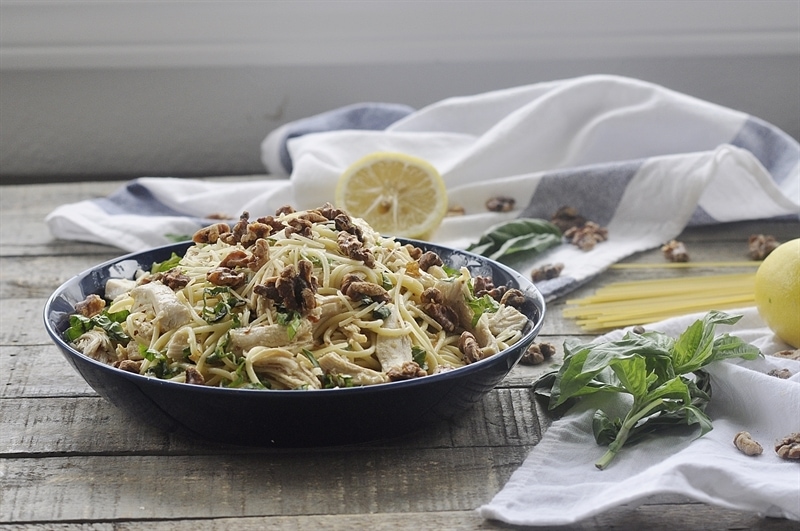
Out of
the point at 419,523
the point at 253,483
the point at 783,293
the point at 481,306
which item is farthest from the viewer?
the point at 783,293

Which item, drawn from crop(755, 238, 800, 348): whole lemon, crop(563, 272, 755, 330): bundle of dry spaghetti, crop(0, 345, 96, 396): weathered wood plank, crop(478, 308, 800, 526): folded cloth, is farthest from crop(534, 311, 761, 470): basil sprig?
crop(0, 345, 96, 396): weathered wood plank

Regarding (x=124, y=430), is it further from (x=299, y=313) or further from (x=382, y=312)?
(x=382, y=312)

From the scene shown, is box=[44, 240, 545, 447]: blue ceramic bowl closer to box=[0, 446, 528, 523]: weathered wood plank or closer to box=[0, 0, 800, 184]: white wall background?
box=[0, 446, 528, 523]: weathered wood plank

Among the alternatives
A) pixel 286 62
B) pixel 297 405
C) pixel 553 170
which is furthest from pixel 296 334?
pixel 286 62

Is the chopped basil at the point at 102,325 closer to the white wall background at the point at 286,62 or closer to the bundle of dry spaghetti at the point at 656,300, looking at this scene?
the bundle of dry spaghetti at the point at 656,300

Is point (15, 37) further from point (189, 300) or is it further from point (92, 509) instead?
point (92, 509)

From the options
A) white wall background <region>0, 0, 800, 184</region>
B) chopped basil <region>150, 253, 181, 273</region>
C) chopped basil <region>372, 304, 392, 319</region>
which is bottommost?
white wall background <region>0, 0, 800, 184</region>
